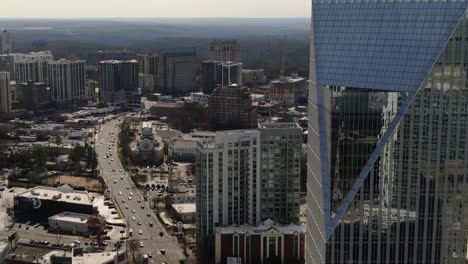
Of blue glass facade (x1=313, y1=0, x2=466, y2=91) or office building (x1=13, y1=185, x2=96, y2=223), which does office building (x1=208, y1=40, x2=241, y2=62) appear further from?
blue glass facade (x1=313, y1=0, x2=466, y2=91)

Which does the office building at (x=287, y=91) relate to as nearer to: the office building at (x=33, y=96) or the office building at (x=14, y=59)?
the office building at (x=33, y=96)

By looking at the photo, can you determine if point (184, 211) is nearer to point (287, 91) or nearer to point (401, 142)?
point (401, 142)

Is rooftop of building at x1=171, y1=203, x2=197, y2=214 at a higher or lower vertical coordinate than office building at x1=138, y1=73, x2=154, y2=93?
lower

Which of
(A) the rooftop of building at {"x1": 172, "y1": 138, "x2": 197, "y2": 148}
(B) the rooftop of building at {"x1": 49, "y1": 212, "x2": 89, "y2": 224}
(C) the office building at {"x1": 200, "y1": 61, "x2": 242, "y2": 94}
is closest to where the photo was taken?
(B) the rooftop of building at {"x1": 49, "y1": 212, "x2": 89, "y2": 224}

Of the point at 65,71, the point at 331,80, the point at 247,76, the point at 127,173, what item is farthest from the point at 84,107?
the point at 331,80

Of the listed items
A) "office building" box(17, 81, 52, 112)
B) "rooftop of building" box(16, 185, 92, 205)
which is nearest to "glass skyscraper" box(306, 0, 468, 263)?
"rooftop of building" box(16, 185, 92, 205)

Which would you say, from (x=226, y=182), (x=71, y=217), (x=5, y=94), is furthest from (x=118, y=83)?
(x=226, y=182)

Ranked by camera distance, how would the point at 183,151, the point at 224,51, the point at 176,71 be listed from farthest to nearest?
the point at 224,51
the point at 176,71
the point at 183,151

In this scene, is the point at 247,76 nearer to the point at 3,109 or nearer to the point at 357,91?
the point at 3,109

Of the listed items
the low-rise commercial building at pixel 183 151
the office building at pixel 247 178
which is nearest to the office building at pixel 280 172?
the office building at pixel 247 178
